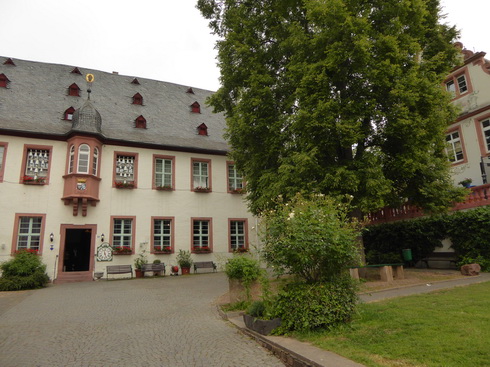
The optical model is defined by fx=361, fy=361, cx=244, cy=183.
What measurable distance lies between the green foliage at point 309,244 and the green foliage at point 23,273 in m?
12.6

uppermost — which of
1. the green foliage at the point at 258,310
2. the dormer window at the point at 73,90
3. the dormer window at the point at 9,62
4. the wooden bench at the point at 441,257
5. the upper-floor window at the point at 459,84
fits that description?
the dormer window at the point at 9,62

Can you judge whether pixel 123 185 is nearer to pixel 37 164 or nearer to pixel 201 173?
pixel 37 164

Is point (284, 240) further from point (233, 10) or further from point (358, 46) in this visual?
point (233, 10)

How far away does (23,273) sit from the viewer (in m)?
15.1

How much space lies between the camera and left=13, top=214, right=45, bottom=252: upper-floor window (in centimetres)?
1711

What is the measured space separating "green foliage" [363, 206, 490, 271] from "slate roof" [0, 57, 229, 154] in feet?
34.0

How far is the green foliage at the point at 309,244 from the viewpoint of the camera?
5719mm

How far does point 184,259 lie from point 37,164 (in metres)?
8.91

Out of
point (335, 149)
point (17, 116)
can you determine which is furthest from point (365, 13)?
point (17, 116)

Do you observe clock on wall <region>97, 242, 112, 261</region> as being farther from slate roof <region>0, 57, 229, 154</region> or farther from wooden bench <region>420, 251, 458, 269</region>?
wooden bench <region>420, 251, 458, 269</region>

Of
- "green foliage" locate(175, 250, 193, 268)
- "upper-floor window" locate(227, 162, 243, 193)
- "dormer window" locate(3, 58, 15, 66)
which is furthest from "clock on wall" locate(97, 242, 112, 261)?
"dormer window" locate(3, 58, 15, 66)

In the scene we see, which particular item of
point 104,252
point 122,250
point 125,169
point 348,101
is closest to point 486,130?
point 348,101

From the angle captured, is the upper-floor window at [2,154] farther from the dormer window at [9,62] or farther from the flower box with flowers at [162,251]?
the flower box with flowers at [162,251]

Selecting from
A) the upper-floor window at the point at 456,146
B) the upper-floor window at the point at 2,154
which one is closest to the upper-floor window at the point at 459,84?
the upper-floor window at the point at 456,146
